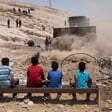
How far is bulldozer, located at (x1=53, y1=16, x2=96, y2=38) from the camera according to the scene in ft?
68.9

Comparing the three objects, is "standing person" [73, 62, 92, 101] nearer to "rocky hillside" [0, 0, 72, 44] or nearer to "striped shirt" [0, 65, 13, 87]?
"striped shirt" [0, 65, 13, 87]

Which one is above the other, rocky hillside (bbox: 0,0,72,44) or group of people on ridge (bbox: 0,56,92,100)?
rocky hillside (bbox: 0,0,72,44)

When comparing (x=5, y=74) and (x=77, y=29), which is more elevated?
(x=77, y=29)

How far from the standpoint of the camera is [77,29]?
852 inches

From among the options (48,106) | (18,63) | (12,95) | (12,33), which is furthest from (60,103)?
(12,33)

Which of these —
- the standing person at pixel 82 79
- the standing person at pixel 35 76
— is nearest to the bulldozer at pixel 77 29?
the standing person at pixel 82 79

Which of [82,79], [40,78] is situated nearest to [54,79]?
[40,78]

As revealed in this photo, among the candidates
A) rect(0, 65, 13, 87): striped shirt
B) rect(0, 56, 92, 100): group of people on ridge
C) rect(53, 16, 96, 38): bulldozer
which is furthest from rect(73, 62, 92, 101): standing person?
rect(53, 16, 96, 38): bulldozer

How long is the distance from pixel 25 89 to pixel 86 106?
1.45m

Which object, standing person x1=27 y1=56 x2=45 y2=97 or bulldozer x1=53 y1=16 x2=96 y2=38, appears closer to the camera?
standing person x1=27 y1=56 x2=45 y2=97

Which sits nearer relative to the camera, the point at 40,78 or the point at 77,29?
the point at 40,78

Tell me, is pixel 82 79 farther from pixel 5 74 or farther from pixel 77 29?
pixel 77 29

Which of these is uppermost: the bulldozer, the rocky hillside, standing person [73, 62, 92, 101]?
the rocky hillside

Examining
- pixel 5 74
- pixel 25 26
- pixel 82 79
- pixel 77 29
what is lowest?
pixel 82 79
